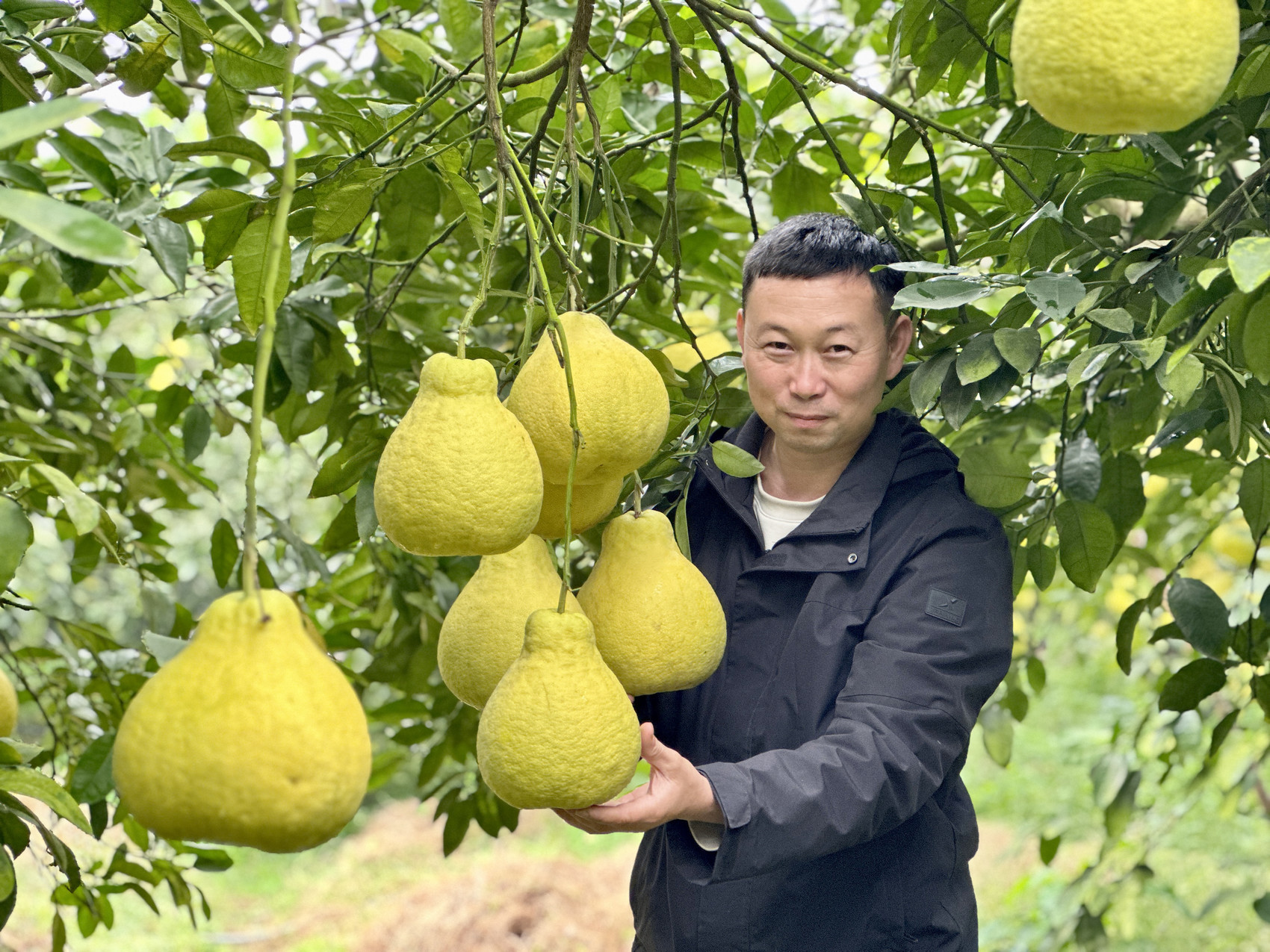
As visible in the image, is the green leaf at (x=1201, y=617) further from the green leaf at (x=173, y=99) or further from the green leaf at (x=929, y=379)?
the green leaf at (x=173, y=99)

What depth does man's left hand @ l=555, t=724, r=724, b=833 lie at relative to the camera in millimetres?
815

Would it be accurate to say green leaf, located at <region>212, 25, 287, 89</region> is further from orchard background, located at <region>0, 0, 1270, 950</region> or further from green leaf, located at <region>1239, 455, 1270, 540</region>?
green leaf, located at <region>1239, 455, 1270, 540</region>

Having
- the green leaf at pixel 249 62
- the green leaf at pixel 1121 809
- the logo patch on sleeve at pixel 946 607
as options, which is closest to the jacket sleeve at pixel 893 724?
the logo patch on sleeve at pixel 946 607

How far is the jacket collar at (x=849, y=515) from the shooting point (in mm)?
1178

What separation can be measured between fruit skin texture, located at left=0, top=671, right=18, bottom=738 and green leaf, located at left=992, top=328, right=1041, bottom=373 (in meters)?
0.83

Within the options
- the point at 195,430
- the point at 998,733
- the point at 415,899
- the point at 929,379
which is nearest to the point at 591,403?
the point at 929,379

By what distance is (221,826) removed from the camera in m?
0.46

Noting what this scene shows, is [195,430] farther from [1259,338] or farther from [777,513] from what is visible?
[1259,338]

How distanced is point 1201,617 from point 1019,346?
547 mm

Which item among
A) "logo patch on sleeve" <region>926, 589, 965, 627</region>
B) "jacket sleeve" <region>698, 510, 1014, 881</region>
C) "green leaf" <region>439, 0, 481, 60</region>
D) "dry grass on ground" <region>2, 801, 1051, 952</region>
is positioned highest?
"green leaf" <region>439, 0, 481, 60</region>

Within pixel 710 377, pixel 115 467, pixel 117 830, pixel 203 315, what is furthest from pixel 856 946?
pixel 117 830

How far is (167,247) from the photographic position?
3.40 ft

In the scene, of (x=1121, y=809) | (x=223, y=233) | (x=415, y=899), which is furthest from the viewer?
(x=415, y=899)

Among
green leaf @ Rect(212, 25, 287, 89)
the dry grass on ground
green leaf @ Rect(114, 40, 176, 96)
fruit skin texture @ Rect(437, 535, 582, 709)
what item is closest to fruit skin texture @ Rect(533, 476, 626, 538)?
fruit skin texture @ Rect(437, 535, 582, 709)
